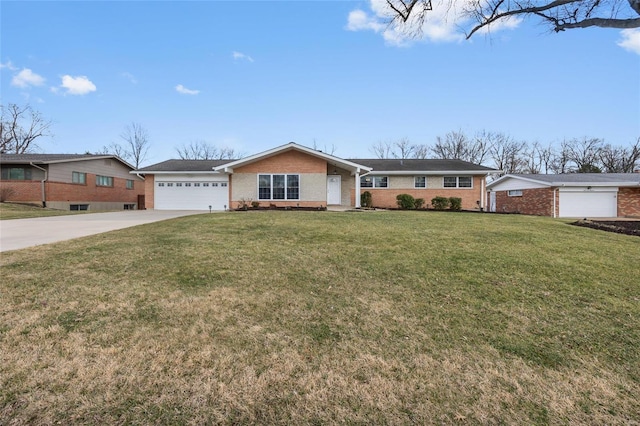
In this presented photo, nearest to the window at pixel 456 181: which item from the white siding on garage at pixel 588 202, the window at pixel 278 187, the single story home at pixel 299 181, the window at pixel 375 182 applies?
the single story home at pixel 299 181

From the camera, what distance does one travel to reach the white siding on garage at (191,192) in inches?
821

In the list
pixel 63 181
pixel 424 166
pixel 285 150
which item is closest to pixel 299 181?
pixel 285 150

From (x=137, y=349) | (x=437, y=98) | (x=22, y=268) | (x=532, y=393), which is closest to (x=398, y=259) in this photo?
(x=532, y=393)

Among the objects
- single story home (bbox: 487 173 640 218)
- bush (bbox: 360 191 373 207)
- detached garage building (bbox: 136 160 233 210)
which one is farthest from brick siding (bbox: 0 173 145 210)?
single story home (bbox: 487 173 640 218)

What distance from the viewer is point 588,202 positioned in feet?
71.5

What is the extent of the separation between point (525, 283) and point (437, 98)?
17988 mm

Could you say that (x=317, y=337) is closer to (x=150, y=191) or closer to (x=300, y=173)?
(x=300, y=173)

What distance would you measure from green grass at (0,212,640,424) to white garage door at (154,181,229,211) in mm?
14827

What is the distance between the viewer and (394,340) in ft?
10.9

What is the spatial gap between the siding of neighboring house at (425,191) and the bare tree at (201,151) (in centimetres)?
3609

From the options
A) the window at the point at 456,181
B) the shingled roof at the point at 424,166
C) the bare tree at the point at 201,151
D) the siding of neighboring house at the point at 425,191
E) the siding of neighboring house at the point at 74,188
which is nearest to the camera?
the siding of neighboring house at the point at 74,188

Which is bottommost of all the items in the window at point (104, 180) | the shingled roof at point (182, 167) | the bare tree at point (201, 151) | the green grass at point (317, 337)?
the green grass at point (317, 337)

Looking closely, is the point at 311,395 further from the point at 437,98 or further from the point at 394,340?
the point at 437,98

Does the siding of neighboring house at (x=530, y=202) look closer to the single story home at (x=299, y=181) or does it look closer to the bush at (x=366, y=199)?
the single story home at (x=299, y=181)
